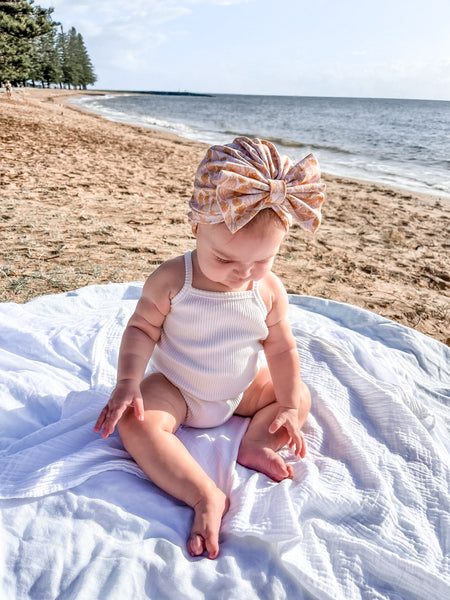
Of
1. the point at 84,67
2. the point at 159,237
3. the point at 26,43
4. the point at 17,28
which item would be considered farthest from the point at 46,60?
Answer: the point at 159,237

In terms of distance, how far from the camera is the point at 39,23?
32.0 m

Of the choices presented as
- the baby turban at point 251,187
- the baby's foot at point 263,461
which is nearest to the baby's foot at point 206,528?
the baby's foot at point 263,461

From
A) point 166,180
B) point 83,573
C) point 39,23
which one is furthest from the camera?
point 39,23

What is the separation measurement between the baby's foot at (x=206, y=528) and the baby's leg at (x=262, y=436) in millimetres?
261

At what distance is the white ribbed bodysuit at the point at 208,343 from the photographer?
5.43 feet

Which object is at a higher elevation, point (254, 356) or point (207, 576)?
point (254, 356)

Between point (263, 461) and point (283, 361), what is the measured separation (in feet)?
1.25

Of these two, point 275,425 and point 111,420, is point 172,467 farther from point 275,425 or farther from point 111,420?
point 275,425

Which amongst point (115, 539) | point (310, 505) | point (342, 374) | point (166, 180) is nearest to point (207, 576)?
point (115, 539)

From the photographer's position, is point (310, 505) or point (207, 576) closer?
point (207, 576)

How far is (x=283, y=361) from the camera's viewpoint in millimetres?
1771

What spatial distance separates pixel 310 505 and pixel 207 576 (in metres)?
0.40

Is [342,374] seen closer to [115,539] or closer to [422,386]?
[422,386]

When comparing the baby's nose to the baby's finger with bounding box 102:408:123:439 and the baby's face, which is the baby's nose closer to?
the baby's face
